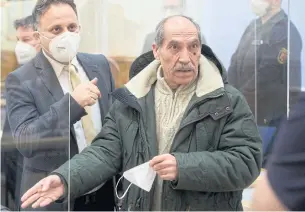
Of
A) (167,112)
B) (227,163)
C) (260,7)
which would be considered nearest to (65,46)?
(167,112)

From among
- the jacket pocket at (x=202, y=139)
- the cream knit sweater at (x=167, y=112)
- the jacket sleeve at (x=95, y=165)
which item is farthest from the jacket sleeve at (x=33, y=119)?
the jacket pocket at (x=202, y=139)

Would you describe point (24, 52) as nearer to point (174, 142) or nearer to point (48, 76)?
point (48, 76)

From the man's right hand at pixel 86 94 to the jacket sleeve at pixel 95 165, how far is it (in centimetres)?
9

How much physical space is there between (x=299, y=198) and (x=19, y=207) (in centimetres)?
110

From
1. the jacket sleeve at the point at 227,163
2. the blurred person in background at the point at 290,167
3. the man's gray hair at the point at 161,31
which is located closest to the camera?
the blurred person in background at the point at 290,167

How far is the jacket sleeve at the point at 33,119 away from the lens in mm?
1536

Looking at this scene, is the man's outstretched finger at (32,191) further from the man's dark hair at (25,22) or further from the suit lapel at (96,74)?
the man's dark hair at (25,22)

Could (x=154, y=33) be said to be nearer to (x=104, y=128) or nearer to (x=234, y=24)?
(x=104, y=128)

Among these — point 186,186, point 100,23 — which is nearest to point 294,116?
point 186,186

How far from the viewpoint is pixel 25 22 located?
160 cm

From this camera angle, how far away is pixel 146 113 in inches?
57.7

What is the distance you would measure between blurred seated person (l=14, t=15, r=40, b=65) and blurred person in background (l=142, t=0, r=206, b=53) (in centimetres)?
37

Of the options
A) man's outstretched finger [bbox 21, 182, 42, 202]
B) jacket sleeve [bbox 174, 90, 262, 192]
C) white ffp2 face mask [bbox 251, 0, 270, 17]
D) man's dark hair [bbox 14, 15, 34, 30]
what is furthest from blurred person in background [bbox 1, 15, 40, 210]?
white ffp2 face mask [bbox 251, 0, 270, 17]

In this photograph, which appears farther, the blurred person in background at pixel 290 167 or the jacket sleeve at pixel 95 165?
the jacket sleeve at pixel 95 165
